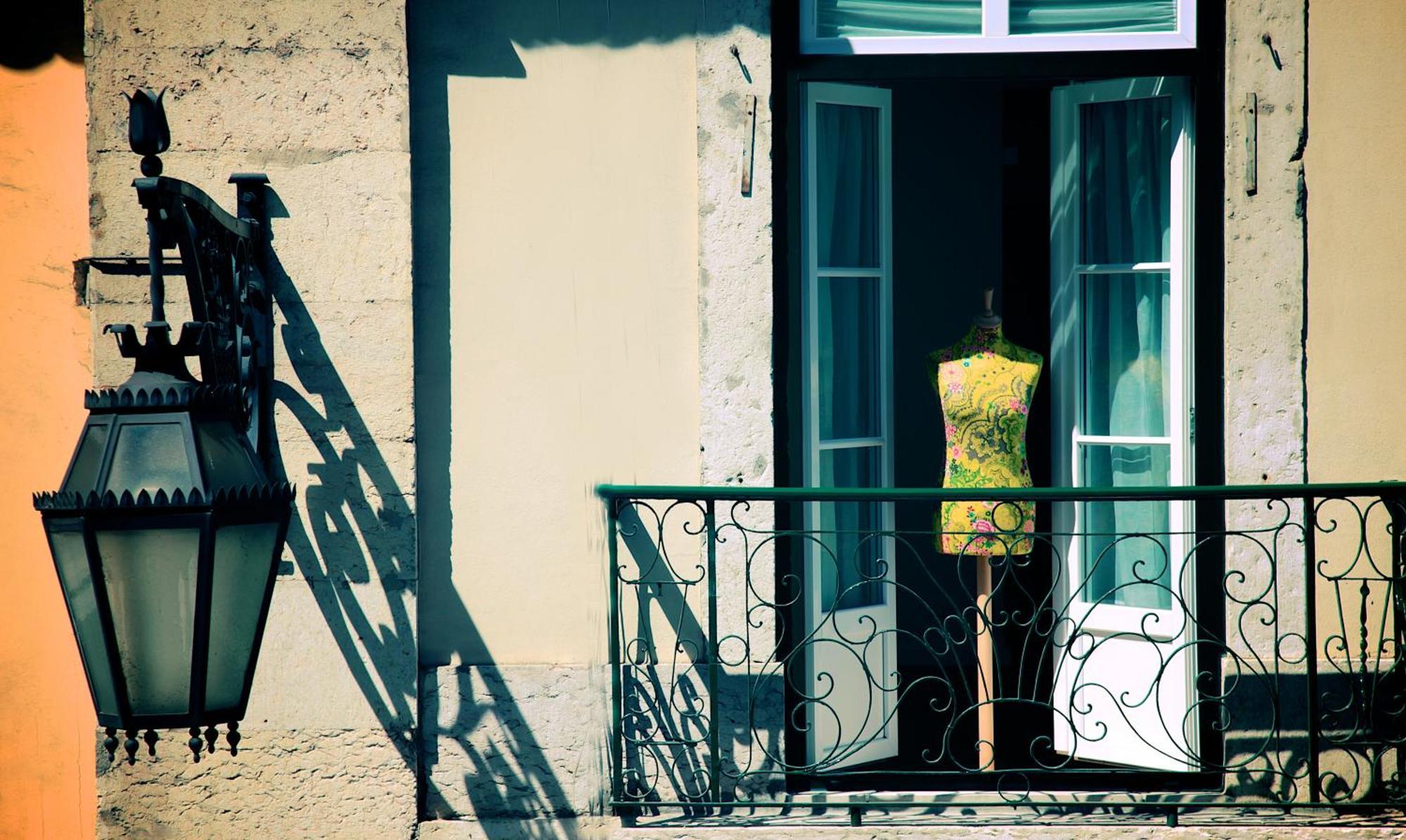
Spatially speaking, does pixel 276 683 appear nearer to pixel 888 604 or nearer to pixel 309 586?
pixel 309 586

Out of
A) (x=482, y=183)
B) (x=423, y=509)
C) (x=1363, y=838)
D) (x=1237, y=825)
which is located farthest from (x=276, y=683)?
(x=1363, y=838)

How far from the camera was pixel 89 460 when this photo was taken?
7.65 ft

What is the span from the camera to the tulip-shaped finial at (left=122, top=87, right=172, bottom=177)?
258cm

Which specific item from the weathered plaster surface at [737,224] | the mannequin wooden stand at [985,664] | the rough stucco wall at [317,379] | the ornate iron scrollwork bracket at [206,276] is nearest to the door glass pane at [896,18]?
the weathered plaster surface at [737,224]

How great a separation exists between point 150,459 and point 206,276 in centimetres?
94

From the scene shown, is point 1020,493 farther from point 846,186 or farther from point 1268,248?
point 846,186

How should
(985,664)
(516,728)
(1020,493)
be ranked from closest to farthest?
1. (1020,493)
2. (516,728)
3. (985,664)

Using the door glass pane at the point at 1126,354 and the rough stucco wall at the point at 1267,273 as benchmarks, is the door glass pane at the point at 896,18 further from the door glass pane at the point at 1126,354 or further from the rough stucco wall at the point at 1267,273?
the door glass pane at the point at 1126,354

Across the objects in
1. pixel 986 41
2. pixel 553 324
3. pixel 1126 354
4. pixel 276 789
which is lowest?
pixel 276 789

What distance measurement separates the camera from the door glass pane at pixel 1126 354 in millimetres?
4367

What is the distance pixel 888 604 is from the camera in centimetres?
449

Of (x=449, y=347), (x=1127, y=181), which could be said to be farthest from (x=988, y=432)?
(x=449, y=347)

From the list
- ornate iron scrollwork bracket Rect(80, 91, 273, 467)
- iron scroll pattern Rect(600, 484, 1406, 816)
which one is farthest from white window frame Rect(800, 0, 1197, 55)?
ornate iron scrollwork bracket Rect(80, 91, 273, 467)

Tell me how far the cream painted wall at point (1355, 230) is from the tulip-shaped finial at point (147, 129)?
11.6ft
